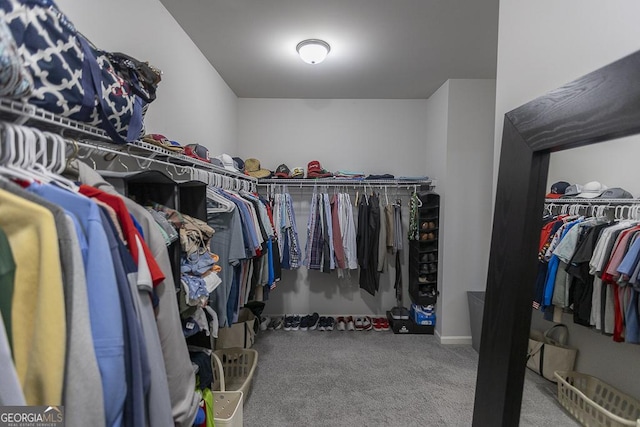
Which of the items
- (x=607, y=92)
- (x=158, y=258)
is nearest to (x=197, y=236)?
(x=158, y=258)

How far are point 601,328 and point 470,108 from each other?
2.63 metres

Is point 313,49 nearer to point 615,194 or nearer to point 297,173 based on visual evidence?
point 297,173

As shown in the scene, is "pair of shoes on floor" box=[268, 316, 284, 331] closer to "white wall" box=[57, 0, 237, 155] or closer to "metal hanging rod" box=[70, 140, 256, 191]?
"metal hanging rod" box=[70, 140, 256, 191]

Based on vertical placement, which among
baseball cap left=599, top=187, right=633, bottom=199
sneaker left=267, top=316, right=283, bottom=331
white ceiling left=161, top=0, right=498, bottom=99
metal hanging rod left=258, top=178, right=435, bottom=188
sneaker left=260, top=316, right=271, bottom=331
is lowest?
sneaker left=267, top=316, right=283, bottom=331

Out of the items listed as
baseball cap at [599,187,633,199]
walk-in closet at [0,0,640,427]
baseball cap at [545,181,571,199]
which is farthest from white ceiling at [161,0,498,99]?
baseball cap at [599,187,633,199]

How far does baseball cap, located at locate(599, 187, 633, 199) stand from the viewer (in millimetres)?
640

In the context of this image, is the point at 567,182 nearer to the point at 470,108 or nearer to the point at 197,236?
the point at 197,236

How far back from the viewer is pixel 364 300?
339cm

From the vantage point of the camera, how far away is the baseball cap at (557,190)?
0.81m

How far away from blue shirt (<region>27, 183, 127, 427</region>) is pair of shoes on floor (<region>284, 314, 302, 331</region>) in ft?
8.73

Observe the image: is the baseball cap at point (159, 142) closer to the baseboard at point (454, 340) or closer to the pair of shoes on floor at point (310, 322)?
the pair of shoes on floor at point (310, 322)

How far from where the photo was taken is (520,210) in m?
0.90

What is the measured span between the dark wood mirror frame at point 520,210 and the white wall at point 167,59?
5.69ft

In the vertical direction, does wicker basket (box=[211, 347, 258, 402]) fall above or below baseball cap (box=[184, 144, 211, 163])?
below
